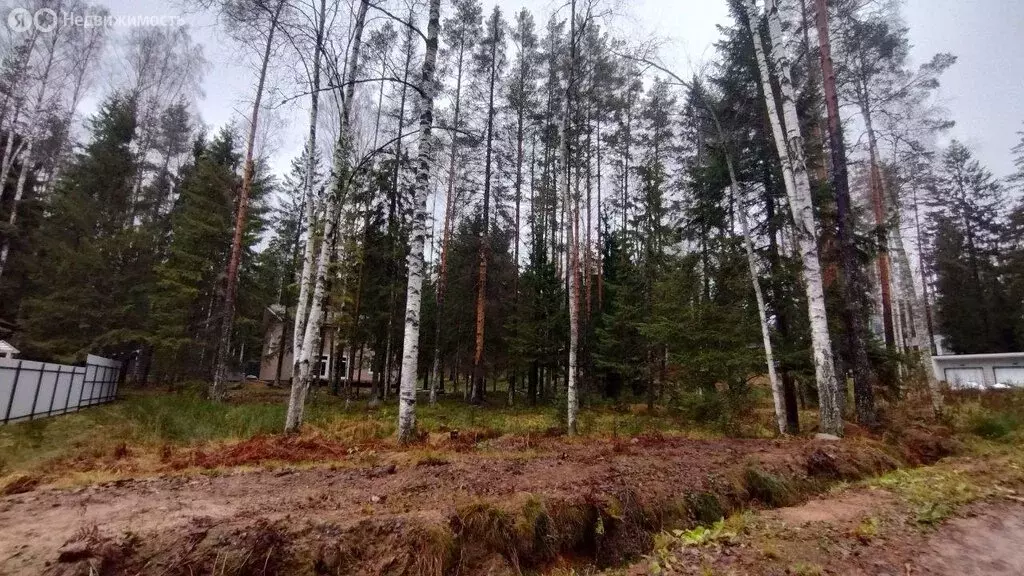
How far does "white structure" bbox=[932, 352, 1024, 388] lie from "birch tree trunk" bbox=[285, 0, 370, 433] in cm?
2759

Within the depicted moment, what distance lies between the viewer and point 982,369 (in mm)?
23391

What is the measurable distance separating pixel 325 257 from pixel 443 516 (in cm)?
773

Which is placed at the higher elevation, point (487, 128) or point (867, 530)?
point (487, 128)

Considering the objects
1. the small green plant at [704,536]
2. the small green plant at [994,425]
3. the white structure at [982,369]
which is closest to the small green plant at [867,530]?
the small green plant at [704,536]

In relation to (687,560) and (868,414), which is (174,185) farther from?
(868,414)

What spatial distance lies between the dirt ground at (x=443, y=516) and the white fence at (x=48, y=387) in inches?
343

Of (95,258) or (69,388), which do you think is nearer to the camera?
(69,388)

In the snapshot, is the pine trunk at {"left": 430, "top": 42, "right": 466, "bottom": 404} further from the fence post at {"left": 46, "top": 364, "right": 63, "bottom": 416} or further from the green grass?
the fence post at {"left": 46, "top": 364, "right": 63, "bottom": 416}

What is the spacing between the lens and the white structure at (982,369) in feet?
71.1

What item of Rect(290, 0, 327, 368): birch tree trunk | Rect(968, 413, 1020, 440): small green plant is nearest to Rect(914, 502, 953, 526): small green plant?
Rect(968, 413, 1020, 440): small green plant

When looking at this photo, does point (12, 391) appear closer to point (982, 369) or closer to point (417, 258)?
point (417, 258)

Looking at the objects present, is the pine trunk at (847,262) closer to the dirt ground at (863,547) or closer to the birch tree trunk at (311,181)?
the dirt ground at (863,547)

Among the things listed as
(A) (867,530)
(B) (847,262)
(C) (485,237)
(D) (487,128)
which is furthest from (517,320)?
(A) (867,530)

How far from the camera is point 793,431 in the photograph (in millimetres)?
10688
